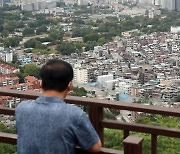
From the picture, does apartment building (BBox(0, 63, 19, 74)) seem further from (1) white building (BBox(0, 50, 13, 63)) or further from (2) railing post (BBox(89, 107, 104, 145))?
(2) railing post (BBox(89, 107, 104, 145))

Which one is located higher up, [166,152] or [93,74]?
[166,152]

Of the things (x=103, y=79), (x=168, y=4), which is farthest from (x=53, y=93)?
(x=168, y=4)

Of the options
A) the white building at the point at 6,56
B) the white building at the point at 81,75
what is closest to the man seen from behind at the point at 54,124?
the white building at the point at 81,75

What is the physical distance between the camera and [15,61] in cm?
1543

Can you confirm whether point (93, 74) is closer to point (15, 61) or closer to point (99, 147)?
point (15, 61)

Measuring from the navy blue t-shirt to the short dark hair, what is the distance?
0.04m

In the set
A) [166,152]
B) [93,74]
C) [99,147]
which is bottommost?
[93,74]

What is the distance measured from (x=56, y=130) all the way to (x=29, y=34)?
19.8 meters

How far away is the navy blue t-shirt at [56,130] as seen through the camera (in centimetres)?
79

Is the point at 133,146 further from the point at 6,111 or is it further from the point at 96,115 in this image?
the point at 6,111

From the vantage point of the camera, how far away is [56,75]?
2.71 ft

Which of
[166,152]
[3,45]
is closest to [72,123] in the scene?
[166,152]

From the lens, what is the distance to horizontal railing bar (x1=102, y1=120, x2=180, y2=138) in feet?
3.21

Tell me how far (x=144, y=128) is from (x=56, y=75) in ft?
0.94
